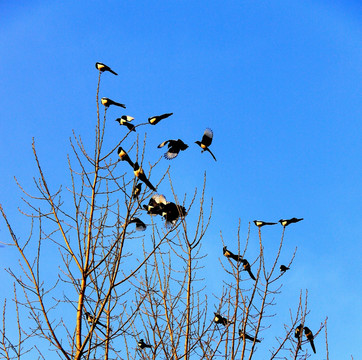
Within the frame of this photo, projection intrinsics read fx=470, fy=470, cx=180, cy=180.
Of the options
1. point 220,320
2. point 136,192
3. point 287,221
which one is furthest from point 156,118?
point 220,320

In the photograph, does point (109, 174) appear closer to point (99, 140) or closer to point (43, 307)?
point (99, 140)

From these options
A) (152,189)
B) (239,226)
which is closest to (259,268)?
(239,226)

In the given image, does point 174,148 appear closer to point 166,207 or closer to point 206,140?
point 206,140

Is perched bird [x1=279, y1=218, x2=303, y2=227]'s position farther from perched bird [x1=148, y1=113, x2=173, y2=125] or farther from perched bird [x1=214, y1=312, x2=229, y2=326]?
perched bird [x1=148, y1=113, x2=173, y2=125]

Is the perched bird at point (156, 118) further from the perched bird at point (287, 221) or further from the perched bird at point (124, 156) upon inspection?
the perched bird at point (287, 221)

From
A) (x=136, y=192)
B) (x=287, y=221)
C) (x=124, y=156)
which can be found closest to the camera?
(x=136, y=192)

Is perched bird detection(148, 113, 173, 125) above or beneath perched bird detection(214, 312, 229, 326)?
above

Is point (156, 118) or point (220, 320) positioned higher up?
point (156, 118)

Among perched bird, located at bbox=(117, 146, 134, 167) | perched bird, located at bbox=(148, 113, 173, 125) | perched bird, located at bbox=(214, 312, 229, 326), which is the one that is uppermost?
perched bird, located at bbox=(148, 113, 173, 125)

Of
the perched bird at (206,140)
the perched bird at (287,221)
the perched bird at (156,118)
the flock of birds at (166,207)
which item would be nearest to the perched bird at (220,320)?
the flock of birds at (166,207)

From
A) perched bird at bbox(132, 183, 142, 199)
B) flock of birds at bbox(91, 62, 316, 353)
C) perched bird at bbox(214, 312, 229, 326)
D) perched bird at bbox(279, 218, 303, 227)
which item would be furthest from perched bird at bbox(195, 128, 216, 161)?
perched bird at bbox(214, 312, 229, 326)

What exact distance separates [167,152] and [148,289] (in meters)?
2.39

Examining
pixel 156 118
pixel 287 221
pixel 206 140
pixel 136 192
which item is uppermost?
pixel 206 140

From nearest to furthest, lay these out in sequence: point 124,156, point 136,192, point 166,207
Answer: point 136,192 → point 124,156 → point 166,207
